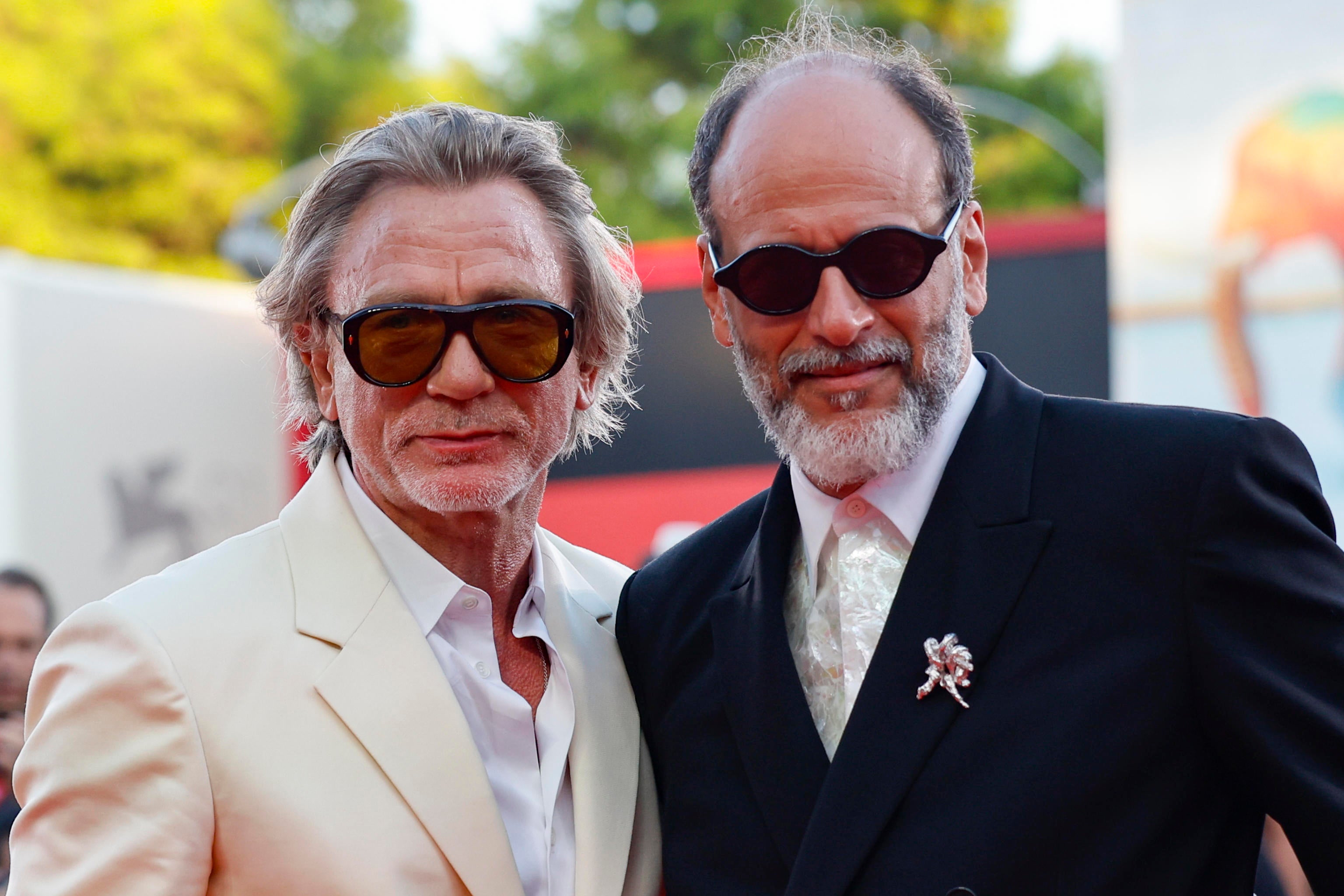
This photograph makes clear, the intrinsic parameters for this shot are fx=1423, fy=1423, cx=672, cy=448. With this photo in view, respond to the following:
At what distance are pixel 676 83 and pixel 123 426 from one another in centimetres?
2354

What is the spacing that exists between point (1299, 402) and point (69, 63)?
80.7 feet

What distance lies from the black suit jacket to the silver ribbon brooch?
0.02 meters

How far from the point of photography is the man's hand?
205 inches

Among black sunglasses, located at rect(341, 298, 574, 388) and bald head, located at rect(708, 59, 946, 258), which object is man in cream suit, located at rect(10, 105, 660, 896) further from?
bald head, located at rect(708, 59, 946, 258)

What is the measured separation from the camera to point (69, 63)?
86.6 feet

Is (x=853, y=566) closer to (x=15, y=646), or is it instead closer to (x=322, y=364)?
(x=322, y=364)

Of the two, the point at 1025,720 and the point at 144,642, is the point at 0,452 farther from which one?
the point at 1025,720

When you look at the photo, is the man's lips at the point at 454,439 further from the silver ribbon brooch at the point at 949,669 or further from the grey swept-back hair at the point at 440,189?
the silver ribbon brooch at the point at 949,669

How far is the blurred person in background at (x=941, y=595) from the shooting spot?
2.19 meters

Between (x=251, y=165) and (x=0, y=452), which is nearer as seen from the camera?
(x=0, y=452)

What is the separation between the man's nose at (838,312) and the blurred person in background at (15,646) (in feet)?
12.9

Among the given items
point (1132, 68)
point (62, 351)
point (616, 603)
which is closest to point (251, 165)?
point (62, 351)

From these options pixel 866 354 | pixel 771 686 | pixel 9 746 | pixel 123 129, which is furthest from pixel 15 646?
pixel 123 129

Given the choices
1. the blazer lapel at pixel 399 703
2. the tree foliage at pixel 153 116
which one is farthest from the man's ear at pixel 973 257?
the tree foliage at pixel 153 116
